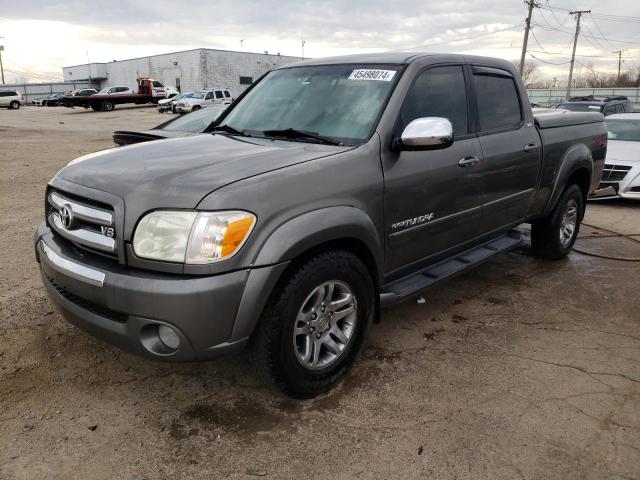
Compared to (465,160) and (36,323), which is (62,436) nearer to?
(36,323)

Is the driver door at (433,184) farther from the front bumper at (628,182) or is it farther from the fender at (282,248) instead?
the front bumper at (628,182)

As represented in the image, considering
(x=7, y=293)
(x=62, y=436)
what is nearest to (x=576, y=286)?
(x=62, y=436)

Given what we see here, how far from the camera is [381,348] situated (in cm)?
346

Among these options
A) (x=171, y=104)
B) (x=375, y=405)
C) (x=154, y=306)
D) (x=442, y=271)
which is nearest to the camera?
(x=154, y=306)

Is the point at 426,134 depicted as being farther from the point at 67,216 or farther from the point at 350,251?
the point at 67,216

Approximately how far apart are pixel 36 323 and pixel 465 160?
3200 millimetres

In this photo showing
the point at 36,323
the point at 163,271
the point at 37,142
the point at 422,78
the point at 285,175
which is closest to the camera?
the point at 163,271

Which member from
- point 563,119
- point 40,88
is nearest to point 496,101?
point 563,119

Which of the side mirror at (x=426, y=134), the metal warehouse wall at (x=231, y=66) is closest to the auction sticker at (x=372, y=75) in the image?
the side mirror at (x=426, y=134)

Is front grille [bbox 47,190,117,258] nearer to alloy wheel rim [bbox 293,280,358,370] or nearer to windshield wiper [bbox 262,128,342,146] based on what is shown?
alloy wheel rim [bbox 293,280,358,370]

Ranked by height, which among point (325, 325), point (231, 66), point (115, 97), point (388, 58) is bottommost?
point (325, 325)

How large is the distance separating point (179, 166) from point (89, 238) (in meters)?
0.56

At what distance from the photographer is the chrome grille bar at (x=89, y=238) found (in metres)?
2.44

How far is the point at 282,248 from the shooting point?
241 centimetres
